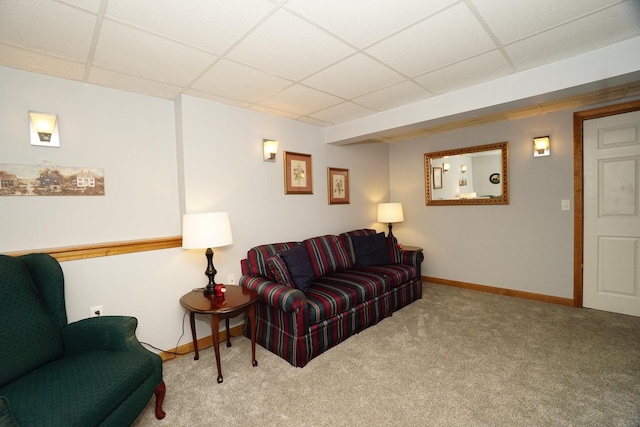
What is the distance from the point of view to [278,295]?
7.84ft

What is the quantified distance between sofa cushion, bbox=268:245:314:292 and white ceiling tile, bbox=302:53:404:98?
160cm

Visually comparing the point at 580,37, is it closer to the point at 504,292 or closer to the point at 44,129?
the point at 504,292

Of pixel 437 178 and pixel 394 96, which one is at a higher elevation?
pixel 394 96

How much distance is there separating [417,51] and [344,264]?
7.81ft

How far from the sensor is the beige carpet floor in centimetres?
176

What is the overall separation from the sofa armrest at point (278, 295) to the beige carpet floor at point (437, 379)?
0.50 metres

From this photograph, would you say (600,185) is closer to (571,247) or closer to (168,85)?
(571,247)

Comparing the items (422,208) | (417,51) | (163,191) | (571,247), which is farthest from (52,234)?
(571,247)

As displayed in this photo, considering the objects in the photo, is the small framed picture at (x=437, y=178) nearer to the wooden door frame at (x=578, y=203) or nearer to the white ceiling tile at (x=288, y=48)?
the wooden door frame at (x=578, y=203)

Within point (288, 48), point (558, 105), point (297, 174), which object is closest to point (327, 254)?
point (297, 174)

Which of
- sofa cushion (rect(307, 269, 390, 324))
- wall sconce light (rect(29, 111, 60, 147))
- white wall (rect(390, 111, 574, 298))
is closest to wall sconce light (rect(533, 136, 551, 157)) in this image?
white wall (rect(390, 111, 574, 298))

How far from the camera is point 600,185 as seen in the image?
10.5ft

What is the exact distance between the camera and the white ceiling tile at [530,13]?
1557mm

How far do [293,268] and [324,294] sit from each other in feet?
1.28
